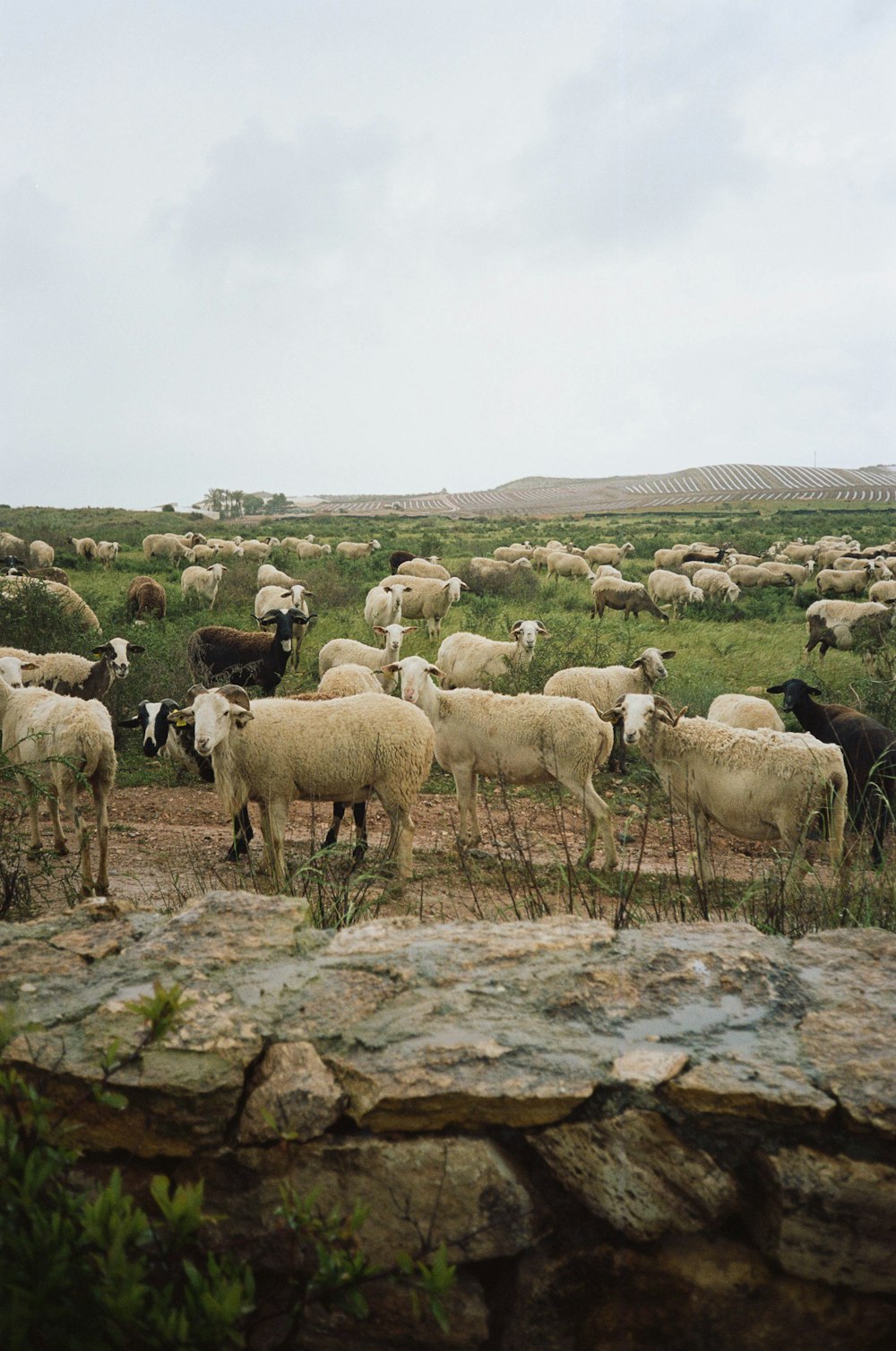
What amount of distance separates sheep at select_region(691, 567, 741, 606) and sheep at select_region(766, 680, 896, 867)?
14.3 m

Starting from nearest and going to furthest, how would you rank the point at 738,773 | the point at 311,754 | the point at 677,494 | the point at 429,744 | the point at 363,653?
the point at 311,754, the point at 738,773, the point at 429,744, the point at 363,653, the point at 677,494

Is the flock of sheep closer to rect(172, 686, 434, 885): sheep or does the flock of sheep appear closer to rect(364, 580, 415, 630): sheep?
rect(172, 686, 434, 885): sheep

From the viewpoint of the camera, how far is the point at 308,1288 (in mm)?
1760

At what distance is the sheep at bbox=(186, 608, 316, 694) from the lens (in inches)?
528

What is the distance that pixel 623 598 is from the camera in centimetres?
2189

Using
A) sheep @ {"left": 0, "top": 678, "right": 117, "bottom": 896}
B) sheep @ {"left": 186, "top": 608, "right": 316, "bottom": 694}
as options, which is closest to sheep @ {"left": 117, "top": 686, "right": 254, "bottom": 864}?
sheep @ {"left": 0, "top": 678, "right": 117, "bottom": 896}

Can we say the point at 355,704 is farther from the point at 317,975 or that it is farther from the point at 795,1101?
the point at 795,1101

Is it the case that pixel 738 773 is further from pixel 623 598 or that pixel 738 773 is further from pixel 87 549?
pixel 87 549

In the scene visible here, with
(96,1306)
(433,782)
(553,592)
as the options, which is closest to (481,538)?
(553,592)

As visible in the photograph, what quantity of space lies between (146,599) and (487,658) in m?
9.60

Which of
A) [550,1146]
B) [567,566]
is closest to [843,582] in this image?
[567,566]

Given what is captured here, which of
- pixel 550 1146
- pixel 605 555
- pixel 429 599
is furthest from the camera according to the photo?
pixel 605 555

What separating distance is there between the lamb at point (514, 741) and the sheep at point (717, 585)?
16331 mm

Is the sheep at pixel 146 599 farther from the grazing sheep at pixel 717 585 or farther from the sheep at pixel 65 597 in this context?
the grazing sheep at pixel 717 585
